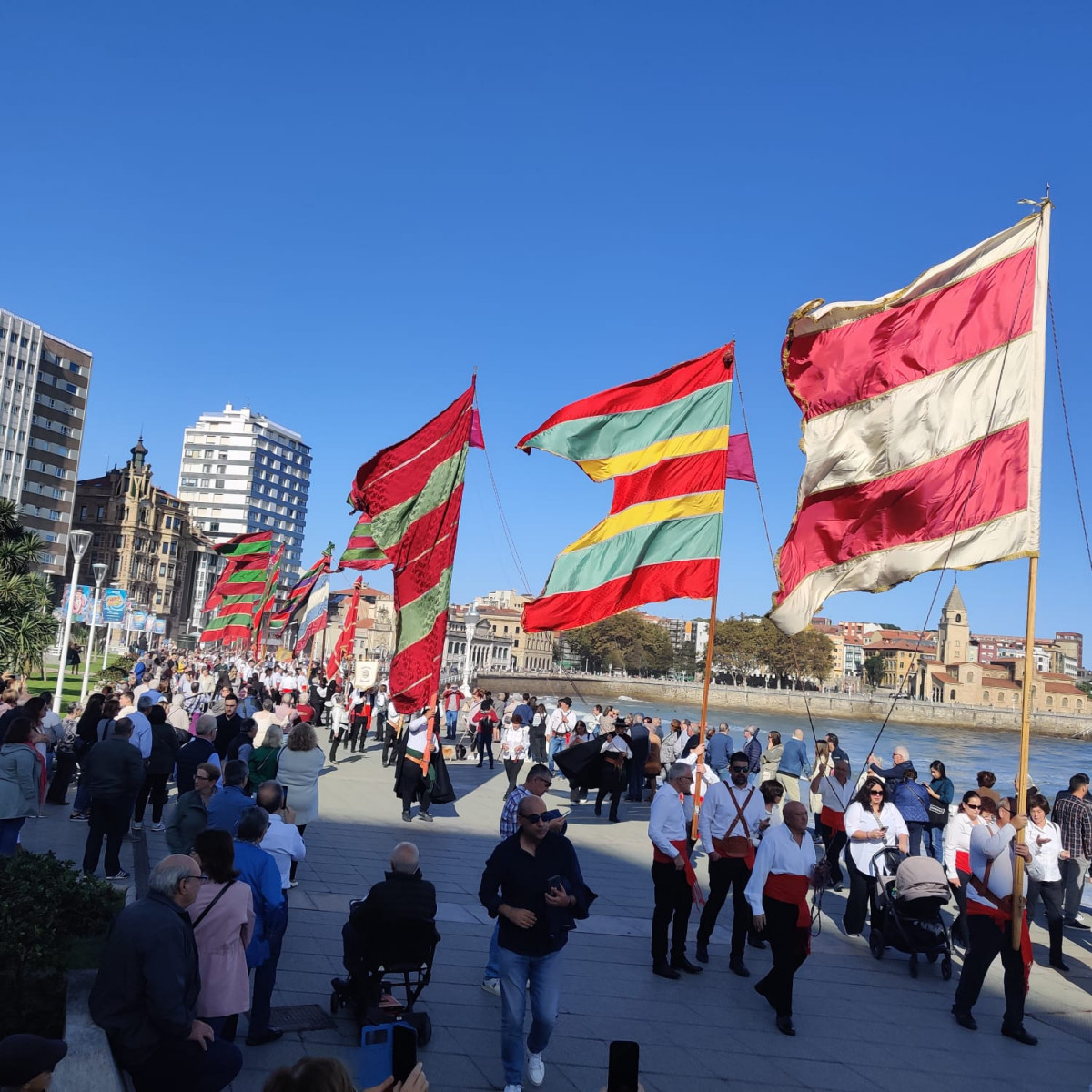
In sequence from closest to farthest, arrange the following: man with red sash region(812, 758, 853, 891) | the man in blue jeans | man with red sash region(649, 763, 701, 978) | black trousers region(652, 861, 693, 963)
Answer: the man in blue jeans, man with red sash region(649, 763, 701, 978), black trousers region(652, 861, 693, 963), man with red sash region(812, 758, 853, 891)

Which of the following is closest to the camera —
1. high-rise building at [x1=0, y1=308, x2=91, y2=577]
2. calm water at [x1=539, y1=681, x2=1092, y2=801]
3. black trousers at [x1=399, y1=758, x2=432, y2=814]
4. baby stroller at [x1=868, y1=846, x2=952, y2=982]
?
baby stroller at [x1=868, y1=846, x2=952, y2=982]

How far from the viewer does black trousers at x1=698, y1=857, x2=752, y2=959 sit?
348 inches

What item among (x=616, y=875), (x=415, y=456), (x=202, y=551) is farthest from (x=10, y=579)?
(x=202, y=551)

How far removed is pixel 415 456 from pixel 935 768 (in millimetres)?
8404

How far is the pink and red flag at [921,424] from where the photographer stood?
25.9 ft

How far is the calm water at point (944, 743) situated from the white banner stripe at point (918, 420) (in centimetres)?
4610

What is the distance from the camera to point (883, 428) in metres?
8.77

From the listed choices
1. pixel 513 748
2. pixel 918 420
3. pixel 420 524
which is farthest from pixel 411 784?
pixel 918 420

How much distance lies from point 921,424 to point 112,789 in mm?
8344

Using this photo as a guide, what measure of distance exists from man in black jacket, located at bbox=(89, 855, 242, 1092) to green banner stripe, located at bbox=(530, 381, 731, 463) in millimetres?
7837

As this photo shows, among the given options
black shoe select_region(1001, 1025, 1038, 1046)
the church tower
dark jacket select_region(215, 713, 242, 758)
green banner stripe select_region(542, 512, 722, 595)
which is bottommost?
black shoe select_region(1001, 1025, 1038, 1046)

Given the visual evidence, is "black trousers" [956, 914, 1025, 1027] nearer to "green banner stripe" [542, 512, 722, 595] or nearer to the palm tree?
"green banner stripe" [542, 512, 722, 595]

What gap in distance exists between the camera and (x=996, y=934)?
752 centimetres

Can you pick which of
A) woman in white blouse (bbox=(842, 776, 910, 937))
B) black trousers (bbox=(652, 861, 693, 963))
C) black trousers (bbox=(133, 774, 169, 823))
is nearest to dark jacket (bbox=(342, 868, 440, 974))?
black trousers (bbox=(652, 861, 693, 963))
